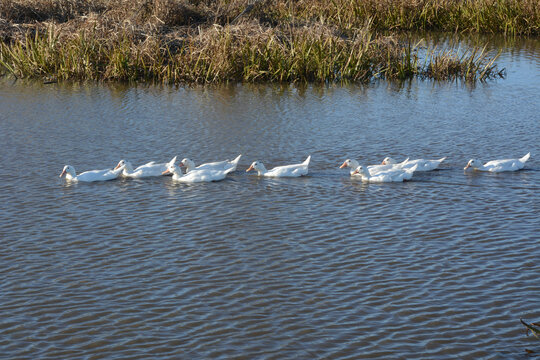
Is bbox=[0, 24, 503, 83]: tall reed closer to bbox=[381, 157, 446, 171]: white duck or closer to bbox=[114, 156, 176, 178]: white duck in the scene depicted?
bbox=[114, 156, 176, 178]: white duck

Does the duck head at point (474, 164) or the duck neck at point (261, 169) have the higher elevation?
the duck head at point (474, 164)

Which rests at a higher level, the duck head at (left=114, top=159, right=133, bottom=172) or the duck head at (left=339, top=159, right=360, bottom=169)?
the duck head at (left=339, top=159, right=360, bottom=169)

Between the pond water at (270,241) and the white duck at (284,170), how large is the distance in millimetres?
179

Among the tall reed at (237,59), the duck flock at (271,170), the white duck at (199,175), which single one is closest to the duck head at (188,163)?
the duck flock at (271,170)

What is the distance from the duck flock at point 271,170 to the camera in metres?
13.8

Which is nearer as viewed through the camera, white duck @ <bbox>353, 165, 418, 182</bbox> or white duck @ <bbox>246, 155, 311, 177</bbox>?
white duck @ <bbox>353, 165, 418, 182</bbox>

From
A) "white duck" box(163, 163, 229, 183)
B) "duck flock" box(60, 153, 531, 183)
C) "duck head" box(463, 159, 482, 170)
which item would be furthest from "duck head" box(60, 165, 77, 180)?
"duck head" box(463, 159, 482, 170)

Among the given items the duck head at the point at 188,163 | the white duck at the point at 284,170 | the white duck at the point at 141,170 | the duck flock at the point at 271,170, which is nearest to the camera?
the duck flock at the point at 271,170

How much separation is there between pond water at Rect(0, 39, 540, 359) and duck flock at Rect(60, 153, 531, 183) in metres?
0.19

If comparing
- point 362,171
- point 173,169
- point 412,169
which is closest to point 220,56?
point 173,169

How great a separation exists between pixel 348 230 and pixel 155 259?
2952 millimetres

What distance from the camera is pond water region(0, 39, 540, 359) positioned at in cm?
800

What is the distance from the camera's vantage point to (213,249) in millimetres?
10508

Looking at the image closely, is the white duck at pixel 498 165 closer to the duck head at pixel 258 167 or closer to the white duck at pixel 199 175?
the duck head at pixel 258 167
